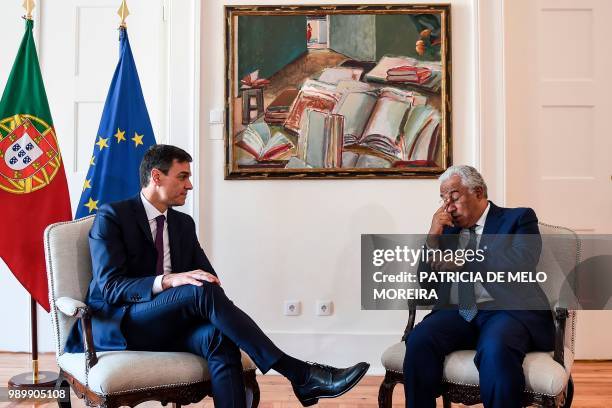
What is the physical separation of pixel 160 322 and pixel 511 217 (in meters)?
1.37

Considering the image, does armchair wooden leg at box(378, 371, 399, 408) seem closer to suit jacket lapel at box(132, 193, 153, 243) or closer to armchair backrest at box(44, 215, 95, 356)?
suit jacket lapel at box(132, 193, 153, 243)

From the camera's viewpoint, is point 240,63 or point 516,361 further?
Answer: point 240,63

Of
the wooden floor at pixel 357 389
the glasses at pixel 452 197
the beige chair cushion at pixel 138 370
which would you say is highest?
the glasses at pixel 452 197

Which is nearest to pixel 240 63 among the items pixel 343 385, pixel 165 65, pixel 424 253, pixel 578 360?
pixel 165 65

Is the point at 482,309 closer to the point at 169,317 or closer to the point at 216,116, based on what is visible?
the point at 169,317

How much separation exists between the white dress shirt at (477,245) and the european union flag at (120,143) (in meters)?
1.63

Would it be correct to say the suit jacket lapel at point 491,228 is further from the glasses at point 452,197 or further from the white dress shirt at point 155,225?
the white dress shirt at point 155,225

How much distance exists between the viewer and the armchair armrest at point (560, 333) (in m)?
2.07

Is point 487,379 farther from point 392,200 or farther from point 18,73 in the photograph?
point 18,73

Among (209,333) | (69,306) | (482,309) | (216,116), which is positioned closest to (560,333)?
(482,309)

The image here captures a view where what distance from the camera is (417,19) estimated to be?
3.43 meters

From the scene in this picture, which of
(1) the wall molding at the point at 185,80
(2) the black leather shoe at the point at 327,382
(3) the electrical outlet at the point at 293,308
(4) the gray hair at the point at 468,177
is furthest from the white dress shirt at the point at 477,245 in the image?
(1) the wall molding at the point at 185,80

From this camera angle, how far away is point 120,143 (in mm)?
3080

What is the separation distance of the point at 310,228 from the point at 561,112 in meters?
1.57
